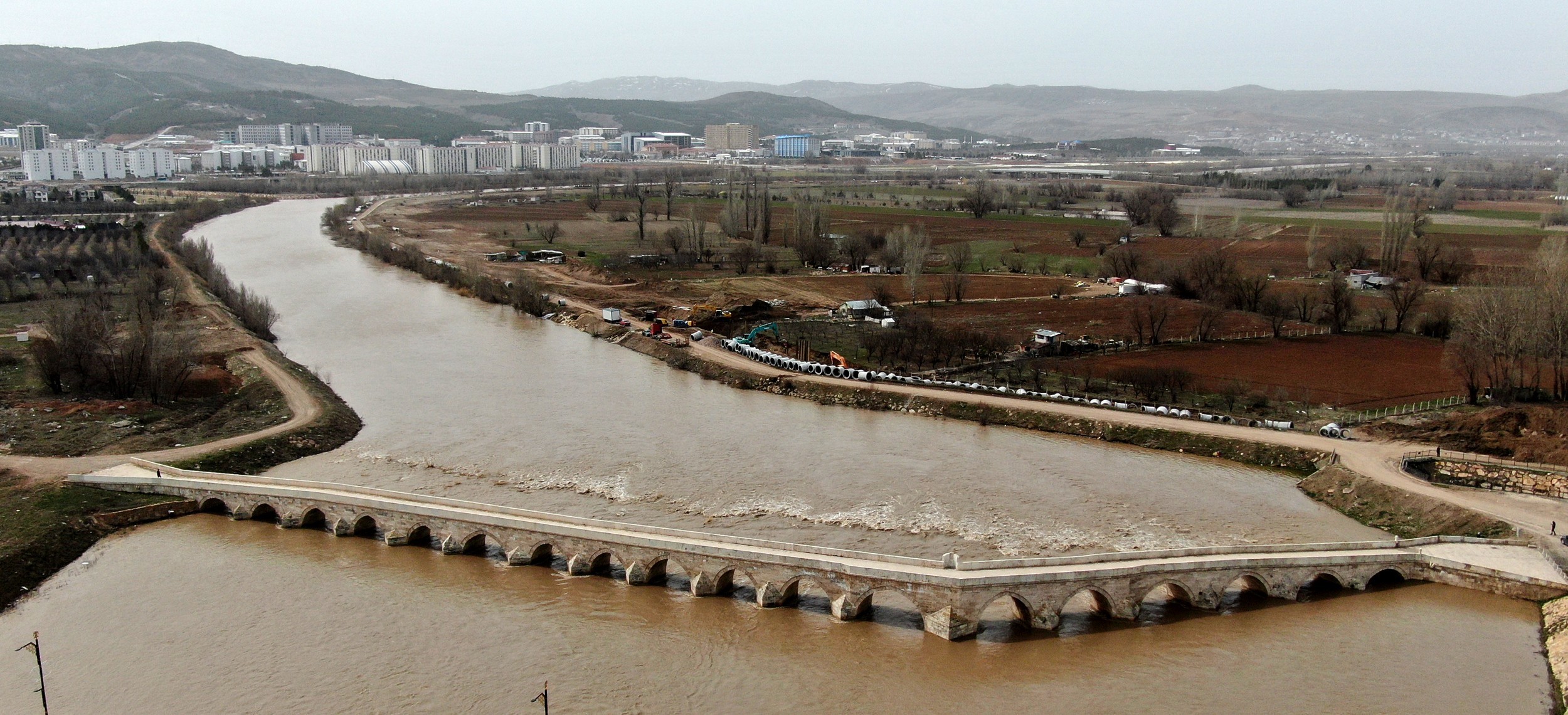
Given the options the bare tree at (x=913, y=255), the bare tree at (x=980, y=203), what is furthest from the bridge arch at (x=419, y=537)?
the bare tree at (x=980, y=203)

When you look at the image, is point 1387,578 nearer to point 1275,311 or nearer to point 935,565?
point 935,565

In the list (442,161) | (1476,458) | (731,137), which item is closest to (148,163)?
(442,161)

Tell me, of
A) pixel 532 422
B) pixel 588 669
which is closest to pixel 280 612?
pixel 588 669

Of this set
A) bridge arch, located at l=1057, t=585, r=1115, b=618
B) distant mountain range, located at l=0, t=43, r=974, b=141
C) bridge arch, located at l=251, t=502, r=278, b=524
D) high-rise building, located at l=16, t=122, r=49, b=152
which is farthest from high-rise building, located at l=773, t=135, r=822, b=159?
bridge arch, located at l=1057, t=585, r=1115, b=618

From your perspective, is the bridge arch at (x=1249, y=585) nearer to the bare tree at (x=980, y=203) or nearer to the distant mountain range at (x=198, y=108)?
the bare tree at (x=980, y=203)

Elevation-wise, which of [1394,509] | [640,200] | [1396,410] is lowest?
[1394,509]
